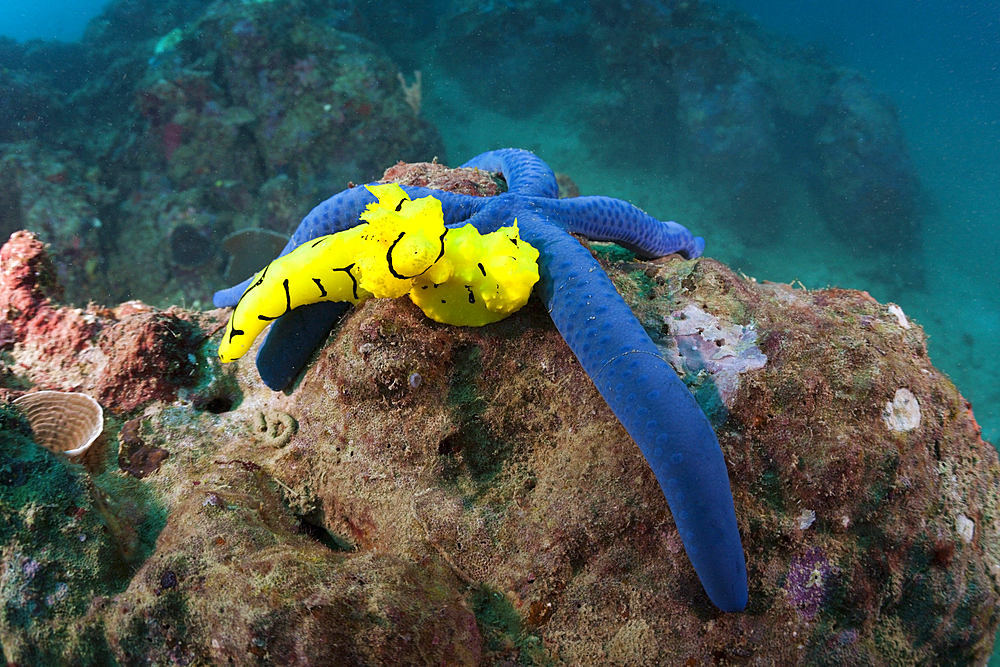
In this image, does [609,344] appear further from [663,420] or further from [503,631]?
[503,631]

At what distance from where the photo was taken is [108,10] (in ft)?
51.4

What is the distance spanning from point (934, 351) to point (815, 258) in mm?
3937

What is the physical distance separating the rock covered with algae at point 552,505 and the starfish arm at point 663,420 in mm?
184

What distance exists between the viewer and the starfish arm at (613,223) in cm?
291

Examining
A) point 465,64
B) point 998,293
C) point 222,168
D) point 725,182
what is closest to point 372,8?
point 465,64

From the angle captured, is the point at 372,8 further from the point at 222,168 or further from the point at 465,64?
the point at 222,168

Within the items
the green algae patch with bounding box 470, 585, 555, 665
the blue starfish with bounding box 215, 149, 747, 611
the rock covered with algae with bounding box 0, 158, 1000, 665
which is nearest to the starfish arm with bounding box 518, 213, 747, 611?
the blue starfish with bounding box 215, 149, 747, 611

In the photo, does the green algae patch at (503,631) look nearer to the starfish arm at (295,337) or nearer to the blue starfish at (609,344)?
the blue starfish at (609,344)

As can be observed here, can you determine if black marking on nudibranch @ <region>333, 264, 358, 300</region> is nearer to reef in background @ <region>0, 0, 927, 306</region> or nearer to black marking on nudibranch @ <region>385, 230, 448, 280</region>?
black marking on nudibranch @ <region>385, 230, 448, 280</region>

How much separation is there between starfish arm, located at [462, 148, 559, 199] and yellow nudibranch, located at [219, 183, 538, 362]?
0.83 m

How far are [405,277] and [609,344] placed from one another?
36.7 inches

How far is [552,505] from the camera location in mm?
2121

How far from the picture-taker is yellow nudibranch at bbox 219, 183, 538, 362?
2.07m

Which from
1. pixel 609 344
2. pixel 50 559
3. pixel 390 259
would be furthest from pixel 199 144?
pixel 609 344
